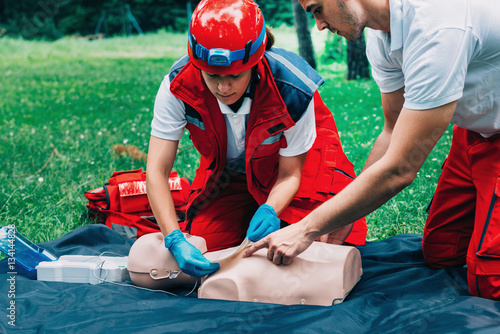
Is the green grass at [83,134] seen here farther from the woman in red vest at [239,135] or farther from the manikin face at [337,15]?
the manikin face at [337,15]

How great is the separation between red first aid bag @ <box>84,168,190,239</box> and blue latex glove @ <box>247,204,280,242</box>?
103cm

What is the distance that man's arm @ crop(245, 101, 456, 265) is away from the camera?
5.93 feet

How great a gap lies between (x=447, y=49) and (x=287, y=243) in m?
0.90

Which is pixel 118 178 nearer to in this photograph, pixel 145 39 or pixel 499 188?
pixel 499 188

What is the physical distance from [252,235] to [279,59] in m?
0.82

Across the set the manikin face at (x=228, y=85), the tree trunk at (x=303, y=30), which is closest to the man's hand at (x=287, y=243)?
the manikin face at (x=228, y=85)

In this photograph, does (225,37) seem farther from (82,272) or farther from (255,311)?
(82,272)

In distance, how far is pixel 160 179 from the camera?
2.50 metres

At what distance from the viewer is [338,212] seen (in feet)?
6.52

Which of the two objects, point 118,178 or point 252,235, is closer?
point 252,235

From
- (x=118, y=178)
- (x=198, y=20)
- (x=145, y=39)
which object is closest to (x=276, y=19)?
(x=145, y=39)

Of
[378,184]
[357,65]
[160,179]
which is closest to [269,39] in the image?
[160,179]

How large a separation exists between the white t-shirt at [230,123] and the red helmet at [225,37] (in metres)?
0.29

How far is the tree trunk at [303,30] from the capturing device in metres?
9.09
